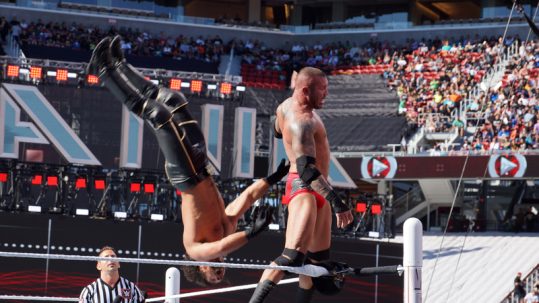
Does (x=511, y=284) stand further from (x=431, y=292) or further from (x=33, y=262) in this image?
(x=33, y=262)

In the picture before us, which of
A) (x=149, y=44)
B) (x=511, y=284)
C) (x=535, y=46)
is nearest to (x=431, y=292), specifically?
(x=511, y=284)

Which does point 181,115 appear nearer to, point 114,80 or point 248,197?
point 114,80

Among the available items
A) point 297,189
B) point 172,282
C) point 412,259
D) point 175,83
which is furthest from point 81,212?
point 412,259

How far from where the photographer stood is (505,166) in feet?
79.9

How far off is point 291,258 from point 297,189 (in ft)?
1.35

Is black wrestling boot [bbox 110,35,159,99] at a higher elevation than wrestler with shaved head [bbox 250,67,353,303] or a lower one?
higher

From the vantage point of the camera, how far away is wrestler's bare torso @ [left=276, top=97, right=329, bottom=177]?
5836 millimetres

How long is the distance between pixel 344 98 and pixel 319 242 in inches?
973

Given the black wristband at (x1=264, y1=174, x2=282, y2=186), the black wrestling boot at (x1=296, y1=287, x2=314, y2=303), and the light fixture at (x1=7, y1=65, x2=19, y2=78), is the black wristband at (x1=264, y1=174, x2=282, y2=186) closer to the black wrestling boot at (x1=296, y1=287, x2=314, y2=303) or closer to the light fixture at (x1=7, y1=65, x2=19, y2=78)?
the black wrestling boot at (x1=296, y1=287, x2=314, y2=303)

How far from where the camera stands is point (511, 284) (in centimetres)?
2155

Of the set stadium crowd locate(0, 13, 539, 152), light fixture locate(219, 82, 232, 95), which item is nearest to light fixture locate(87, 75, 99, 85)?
light fixture locate(219, 82, 232, 95)

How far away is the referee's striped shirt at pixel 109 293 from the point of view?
734cm

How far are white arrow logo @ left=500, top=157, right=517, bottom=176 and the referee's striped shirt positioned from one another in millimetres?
17857

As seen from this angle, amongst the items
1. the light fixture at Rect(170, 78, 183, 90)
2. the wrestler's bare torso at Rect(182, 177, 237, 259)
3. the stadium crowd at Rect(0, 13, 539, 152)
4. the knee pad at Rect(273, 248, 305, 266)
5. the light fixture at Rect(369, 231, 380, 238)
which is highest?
the stadium crowd at Rect(0, 13, 539, 152)
